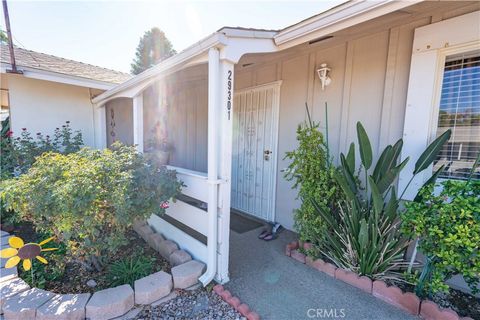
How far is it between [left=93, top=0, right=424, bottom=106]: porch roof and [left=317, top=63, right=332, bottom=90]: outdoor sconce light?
2.64ft

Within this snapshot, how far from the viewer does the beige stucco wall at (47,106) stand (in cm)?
495

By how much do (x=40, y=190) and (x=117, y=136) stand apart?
15.3 feet

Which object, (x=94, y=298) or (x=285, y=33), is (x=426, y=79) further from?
(x=94, y=298)

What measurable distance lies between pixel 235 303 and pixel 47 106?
19.6 ft

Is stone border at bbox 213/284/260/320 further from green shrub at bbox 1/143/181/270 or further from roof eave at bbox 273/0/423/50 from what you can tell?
roof eave at bbox 273/0/423/50

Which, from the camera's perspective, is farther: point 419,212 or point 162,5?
point 162,5

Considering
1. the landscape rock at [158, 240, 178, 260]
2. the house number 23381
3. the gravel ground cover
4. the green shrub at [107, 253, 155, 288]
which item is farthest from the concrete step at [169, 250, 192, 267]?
the house number 23381

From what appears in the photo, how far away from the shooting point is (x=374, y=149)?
2730 mm

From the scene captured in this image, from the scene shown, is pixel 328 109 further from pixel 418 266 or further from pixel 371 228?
pixel 418 266

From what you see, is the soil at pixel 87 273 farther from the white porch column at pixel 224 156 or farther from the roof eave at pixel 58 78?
the roof eave at pixel 58 78

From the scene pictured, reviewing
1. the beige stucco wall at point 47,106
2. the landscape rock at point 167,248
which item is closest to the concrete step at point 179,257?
the landscape rock at point 167,248

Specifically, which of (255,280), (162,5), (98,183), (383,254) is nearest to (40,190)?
(98,183)

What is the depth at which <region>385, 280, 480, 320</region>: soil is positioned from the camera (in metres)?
2.03

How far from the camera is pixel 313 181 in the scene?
2.65 meters
